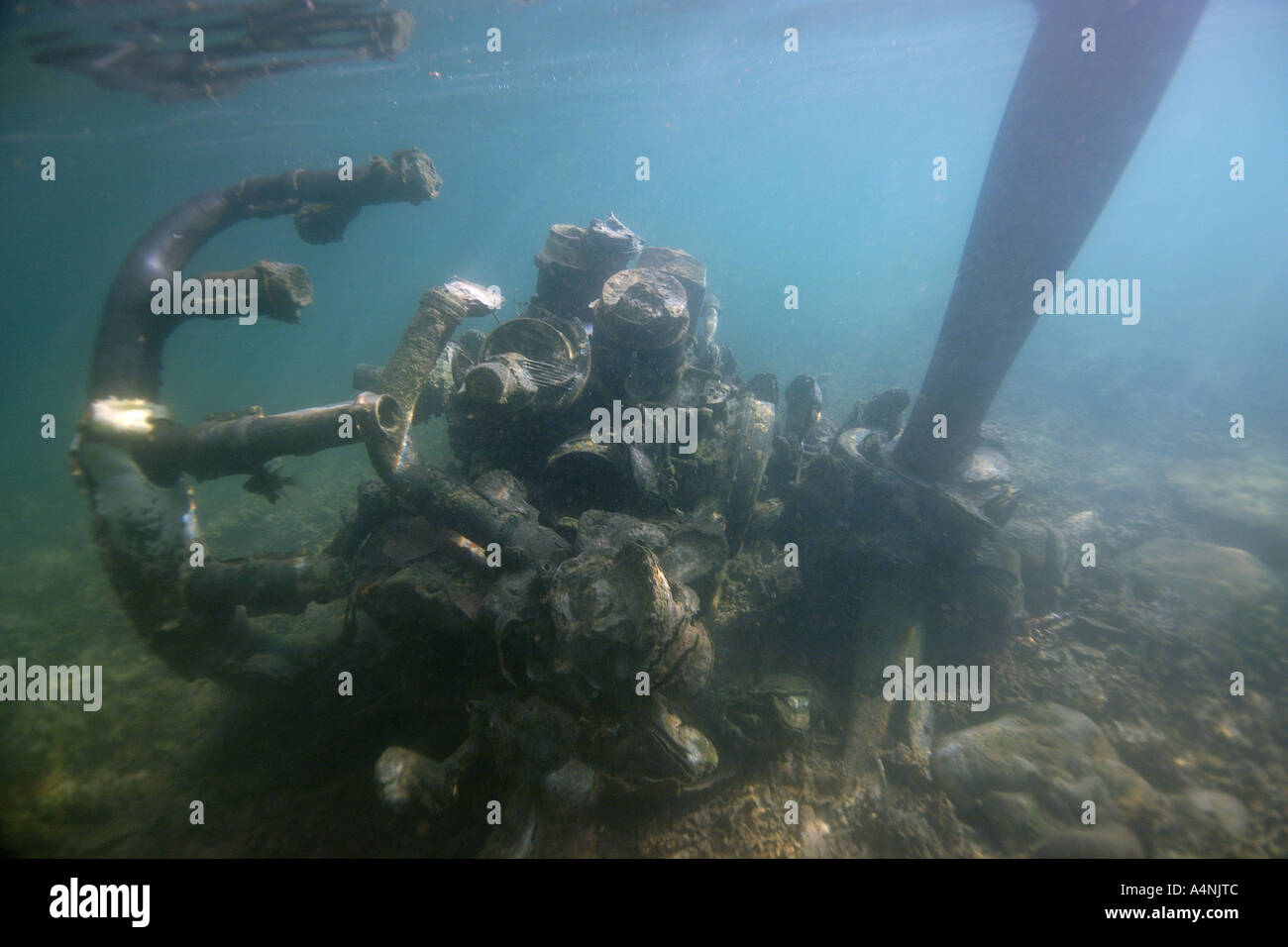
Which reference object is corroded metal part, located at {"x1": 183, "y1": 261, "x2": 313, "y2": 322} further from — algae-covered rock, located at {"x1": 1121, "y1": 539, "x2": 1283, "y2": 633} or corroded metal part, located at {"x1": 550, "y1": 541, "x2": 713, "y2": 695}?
algae-covered rock, located at {"x1": 1121, "y1": 539, "x2": 1283, "y2": 633}

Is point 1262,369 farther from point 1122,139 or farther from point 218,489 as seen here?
point 218,489

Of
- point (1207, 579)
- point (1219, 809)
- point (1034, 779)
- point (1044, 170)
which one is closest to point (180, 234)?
point (1044, 170)

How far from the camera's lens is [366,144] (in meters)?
32.3

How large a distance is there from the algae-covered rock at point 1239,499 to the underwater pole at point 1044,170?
6729mm

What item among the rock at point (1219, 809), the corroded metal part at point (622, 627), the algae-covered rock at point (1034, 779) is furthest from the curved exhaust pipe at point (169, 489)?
the rock at point (1219, 809)

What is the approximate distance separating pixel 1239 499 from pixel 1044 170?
9.28m

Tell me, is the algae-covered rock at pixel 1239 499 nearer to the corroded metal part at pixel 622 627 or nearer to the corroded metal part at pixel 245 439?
the corroded metal part at pixel 622 627

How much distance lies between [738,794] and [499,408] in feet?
12.3

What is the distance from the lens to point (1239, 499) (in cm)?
905

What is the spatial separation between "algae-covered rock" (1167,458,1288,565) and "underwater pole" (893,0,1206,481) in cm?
673

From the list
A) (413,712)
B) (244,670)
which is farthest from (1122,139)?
(244,670)

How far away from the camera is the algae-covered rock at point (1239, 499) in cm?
791

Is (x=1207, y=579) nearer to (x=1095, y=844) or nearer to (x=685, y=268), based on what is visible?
(x=1095, y=844)

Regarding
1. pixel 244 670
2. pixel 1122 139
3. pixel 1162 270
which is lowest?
pixel 244 670
